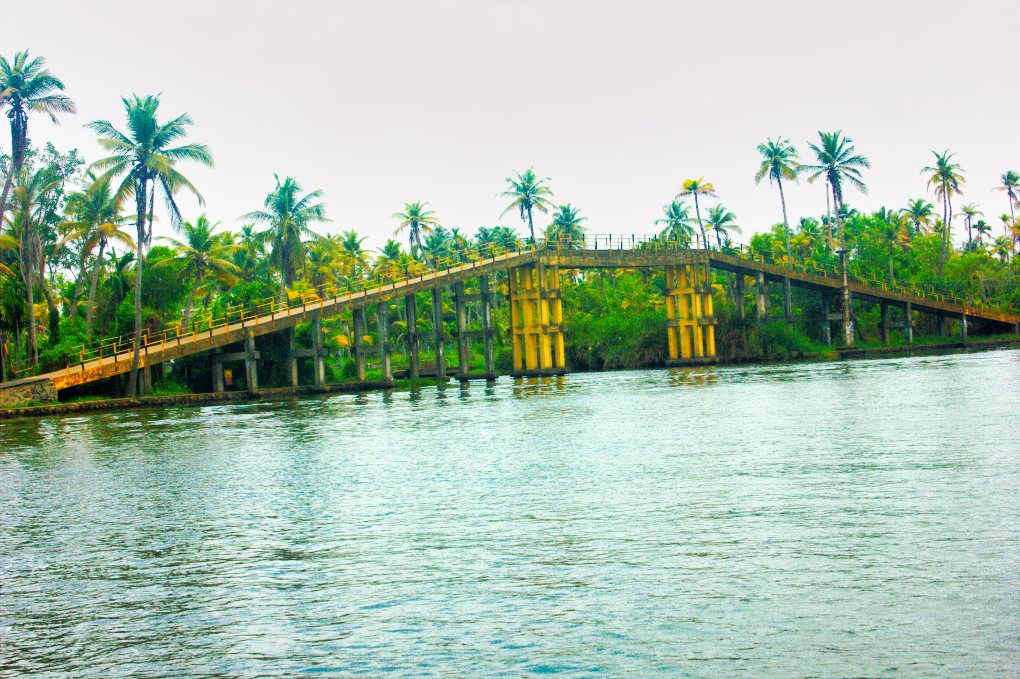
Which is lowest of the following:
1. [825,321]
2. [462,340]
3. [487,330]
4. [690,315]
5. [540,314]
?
[825,321]

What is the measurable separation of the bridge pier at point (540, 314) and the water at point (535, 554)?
4240cm

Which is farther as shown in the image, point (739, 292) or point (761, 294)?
point (739, 292)

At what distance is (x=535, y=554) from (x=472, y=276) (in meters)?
54.7

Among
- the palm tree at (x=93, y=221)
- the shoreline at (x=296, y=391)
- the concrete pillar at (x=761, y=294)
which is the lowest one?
the shoreline at (x=296, y=391)

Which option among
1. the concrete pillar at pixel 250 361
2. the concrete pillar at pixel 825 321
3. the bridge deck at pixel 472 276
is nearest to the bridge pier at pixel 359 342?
the bridge deck at pixel 472 276

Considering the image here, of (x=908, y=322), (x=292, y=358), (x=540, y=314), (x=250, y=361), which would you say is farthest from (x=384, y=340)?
(x=908, y=322)

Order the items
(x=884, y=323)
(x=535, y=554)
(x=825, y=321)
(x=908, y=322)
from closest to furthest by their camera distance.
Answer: (x=535, y=554) → (x=825, y=321) → (x=908, y=322) → (x=884, y=323)

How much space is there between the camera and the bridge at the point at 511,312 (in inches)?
2146

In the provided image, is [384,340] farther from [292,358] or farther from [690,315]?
[690,315]

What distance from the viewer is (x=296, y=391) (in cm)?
6000

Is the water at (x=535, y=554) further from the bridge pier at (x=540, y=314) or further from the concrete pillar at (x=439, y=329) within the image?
the bridge pier at (x=540, y=314)

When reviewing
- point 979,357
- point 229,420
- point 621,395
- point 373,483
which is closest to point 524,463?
point 373,483

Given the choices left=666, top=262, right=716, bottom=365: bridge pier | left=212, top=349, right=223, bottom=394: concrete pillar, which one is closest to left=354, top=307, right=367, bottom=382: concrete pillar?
left=212, top=349, right=223, bottom=394: concrete pillar

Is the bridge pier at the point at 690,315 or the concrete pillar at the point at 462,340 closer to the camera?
the concrete pillar at the point at 462,340
